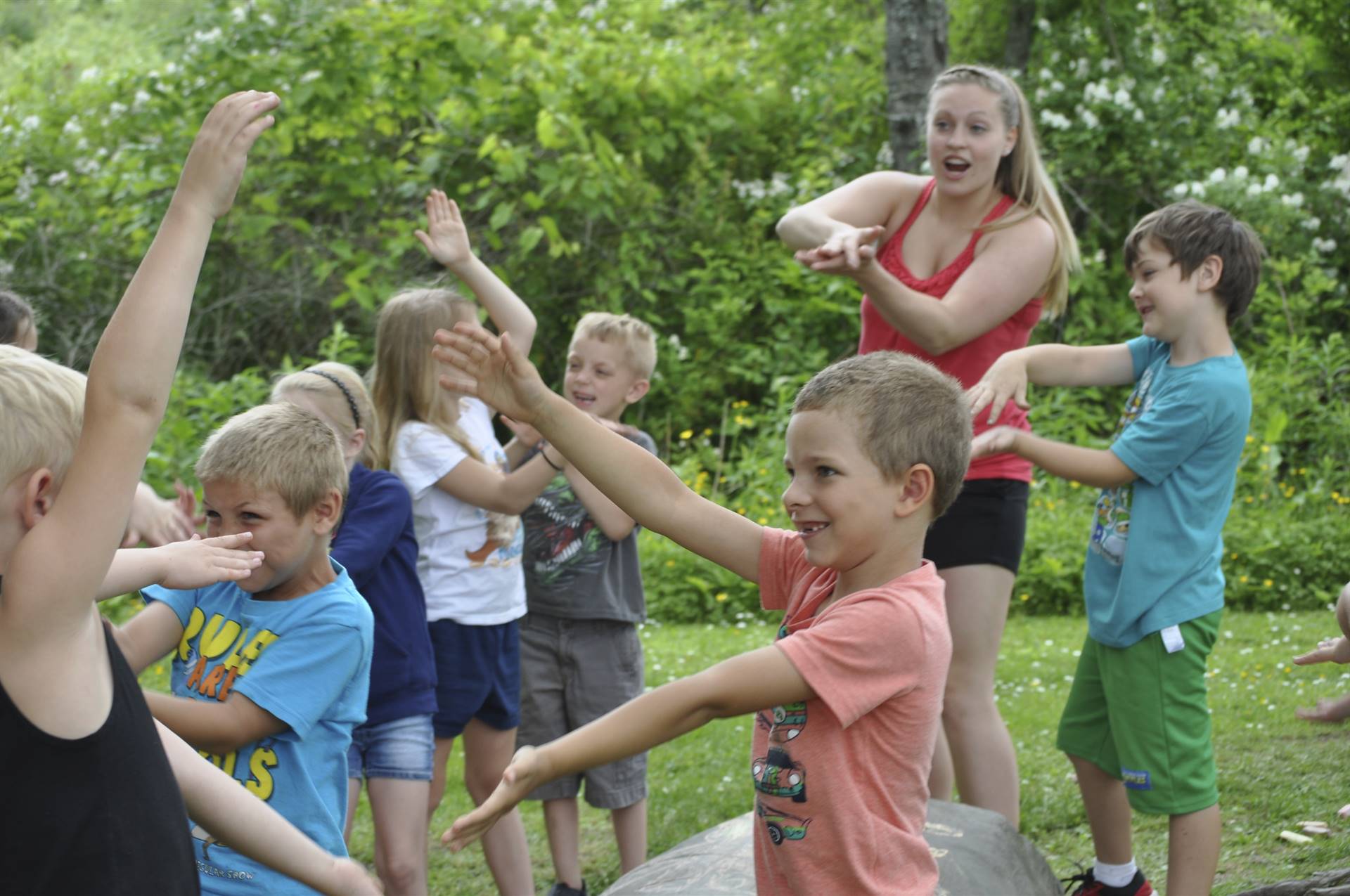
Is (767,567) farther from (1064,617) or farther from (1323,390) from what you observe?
(1323,390)

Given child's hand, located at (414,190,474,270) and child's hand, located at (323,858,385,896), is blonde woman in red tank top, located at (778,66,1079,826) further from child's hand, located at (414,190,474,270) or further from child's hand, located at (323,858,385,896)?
child's hand, located at (323,858,385,896)

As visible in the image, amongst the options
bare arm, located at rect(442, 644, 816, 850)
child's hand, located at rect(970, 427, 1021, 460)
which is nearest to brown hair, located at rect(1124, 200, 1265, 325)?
child's hand, located at rect(970, 427, 1021, 460)

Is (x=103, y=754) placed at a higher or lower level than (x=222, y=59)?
lower

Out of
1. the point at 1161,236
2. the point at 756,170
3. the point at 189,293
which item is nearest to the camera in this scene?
the point at 189,293

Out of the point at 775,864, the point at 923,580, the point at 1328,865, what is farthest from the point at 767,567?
the point at 1328,865

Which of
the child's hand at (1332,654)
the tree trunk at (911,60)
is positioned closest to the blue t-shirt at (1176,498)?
the child's hand at (1332,654)

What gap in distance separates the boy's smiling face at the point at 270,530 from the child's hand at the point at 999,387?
1.57 meters

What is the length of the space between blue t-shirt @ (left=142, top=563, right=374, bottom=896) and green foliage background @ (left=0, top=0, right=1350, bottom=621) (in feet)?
16.1

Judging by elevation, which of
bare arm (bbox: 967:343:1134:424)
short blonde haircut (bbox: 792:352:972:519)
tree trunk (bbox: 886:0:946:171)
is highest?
tree trunk (bbox: 886:0:946:171)

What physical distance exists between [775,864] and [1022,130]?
2.43m

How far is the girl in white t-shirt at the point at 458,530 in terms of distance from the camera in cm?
382

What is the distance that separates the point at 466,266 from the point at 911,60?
4.64 metres

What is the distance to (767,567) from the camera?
256cm

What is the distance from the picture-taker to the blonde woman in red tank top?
3707mm
